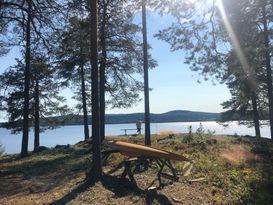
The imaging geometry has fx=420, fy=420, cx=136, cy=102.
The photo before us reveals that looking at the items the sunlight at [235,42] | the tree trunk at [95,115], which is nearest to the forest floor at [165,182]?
the tree trunk at [95,115]

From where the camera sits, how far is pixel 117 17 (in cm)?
2450

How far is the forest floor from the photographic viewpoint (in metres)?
11.9

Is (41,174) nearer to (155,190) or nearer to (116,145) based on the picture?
(116,145)

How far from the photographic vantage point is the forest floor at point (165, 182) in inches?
467

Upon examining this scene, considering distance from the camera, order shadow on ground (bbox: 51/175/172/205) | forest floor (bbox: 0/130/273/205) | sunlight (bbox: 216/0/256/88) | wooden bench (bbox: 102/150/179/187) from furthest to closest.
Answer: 1. sunlight (bbox: 216/0/256/88)
2. wooden bench (bbox: 102/150/179/187)
3. forest floor (bbox: 0/130/273/205)
4. shadow on ground (bbox: 51/175/172/205)

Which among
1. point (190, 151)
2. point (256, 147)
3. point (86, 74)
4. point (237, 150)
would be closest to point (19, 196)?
point (190, 151)

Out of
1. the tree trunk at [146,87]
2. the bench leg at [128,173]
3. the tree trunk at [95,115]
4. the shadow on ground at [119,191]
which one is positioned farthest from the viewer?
the tree trunk at [146,87]

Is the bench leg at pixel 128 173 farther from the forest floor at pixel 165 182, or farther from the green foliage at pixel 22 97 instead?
the green foliage at pixel 22 97

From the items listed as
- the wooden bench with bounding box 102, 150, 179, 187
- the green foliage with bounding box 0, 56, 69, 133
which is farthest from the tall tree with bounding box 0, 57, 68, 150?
the wooden bench with bounding box 102, 150, 179, 187

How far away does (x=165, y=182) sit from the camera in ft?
43.9

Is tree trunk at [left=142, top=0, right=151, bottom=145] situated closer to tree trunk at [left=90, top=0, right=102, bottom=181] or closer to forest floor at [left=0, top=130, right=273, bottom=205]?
forest floor at [left=0, top=130, right=273, bottom=205]

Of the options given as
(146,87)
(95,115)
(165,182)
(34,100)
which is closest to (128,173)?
(165,182)

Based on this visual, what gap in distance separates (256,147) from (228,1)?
23.6ft

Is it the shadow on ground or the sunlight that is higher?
the sunlight
